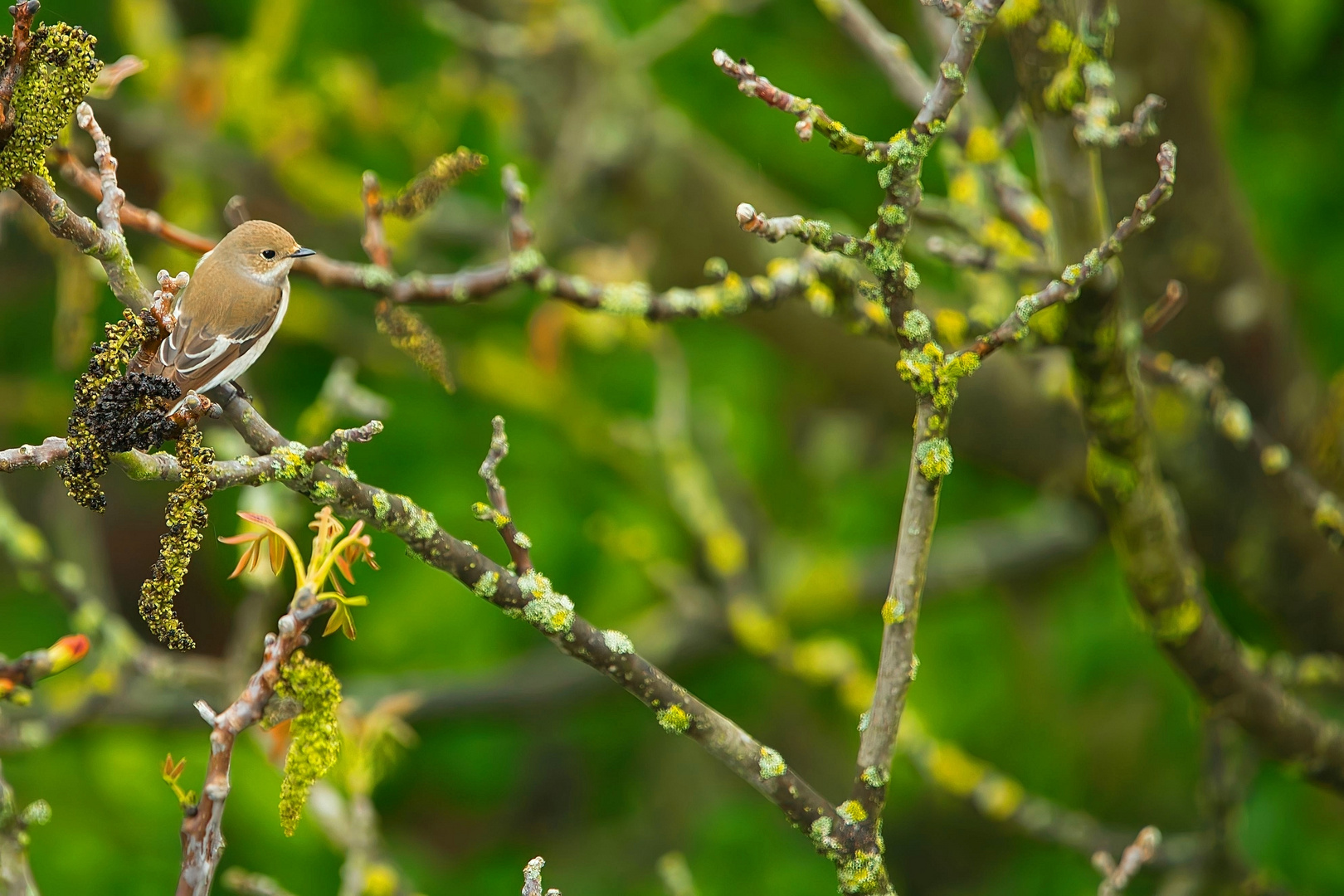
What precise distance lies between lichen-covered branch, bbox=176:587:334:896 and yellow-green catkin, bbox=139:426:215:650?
0.75ft

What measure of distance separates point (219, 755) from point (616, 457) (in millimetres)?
4540

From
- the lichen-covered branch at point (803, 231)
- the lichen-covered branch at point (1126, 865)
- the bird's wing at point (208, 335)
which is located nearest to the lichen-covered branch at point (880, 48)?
the lichen-covered branch at point (803, 231)

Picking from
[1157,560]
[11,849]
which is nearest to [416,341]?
[11,849]

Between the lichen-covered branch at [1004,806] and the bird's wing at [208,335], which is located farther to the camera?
the lichen-covered branch at [1004,806]

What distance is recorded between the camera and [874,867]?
1927mm

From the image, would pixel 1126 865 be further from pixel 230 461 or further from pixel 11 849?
pixel 11 849

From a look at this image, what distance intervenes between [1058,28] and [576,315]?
2881 millimetres

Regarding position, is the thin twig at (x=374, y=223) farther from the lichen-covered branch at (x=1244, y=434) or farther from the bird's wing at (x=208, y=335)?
the lichen-covered branch at (x=1244, y=434)

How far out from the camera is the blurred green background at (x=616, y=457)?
17.1 feet

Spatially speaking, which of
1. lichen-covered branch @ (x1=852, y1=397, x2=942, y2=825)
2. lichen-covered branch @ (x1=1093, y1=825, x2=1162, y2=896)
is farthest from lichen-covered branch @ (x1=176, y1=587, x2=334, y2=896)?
→ lichen-covered branch @ (x1=1093, y1=825, x2=1162, y2=896)

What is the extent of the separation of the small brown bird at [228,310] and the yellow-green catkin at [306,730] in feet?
1.28

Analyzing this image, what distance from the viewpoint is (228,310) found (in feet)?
5.46

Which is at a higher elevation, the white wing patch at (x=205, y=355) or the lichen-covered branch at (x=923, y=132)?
the lichen-covered branch at (x=923, y=132)

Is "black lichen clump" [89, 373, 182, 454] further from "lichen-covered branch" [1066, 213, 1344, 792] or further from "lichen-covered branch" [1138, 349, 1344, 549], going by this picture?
"lichen-covered branch" [1138, 349, 1344, 549]
